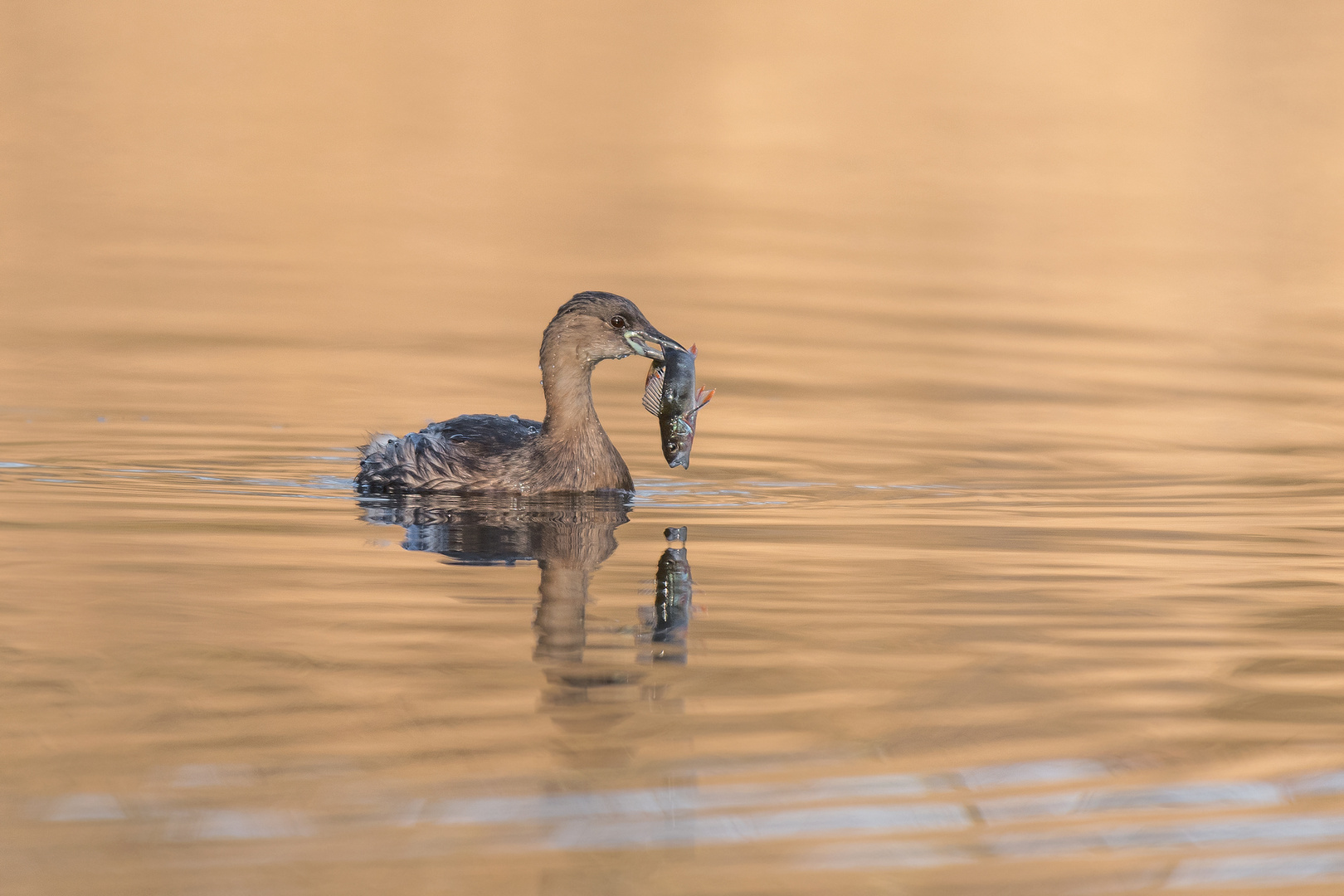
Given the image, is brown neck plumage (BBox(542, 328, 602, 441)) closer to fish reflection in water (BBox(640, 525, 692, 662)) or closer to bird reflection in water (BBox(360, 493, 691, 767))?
bird reflection in water (BBox(360, 493, 691, 767))

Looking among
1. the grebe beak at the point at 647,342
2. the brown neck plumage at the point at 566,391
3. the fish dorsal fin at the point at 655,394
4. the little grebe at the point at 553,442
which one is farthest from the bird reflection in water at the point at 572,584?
the grebe beak at the point at 647,342

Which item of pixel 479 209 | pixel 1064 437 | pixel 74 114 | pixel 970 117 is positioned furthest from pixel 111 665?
pixel 970 117

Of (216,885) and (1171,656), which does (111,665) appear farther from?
(1171,656)

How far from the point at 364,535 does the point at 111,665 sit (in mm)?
3132

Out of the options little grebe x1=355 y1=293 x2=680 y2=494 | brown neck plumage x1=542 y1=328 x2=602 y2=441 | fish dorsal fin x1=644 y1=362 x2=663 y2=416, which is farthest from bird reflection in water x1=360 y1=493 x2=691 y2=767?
fish dorsal fin x1=644 y1=362 x2=663 y2=416

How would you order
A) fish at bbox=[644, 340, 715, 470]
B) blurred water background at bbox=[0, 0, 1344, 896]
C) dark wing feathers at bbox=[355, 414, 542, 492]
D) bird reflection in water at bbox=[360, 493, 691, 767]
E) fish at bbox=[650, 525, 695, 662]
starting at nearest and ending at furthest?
blurred water background at bbox=[0, 0, 1344, 896], bird reflection in water at bbox=[360, 493, 691, 767], fish at bbox=[650, 525, 695, 662], fish at bbox=[644, 340, 715, 470], dark wing feathers at bbox=[355, 414, 542, 492]

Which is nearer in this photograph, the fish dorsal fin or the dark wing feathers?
the fish dorsal fin

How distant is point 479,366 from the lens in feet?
56.5

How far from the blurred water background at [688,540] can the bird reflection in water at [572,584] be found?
0.04 m

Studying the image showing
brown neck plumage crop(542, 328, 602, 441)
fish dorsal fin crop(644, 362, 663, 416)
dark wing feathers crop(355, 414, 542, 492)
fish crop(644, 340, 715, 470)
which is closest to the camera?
fish crop(644, 340, 715, 470)

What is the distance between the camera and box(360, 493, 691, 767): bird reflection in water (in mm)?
7457

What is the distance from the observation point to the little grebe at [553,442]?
1245 centimetres

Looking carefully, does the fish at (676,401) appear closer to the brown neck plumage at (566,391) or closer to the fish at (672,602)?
the brown neck plumage at (566,391)

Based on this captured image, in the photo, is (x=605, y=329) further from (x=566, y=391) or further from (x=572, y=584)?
(x=572, y=584)
